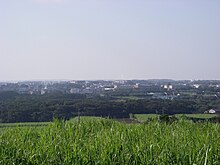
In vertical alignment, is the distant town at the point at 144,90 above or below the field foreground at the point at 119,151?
below

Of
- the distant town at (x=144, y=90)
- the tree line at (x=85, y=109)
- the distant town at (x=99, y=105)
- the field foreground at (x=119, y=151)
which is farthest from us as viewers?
the distant town at (x=144, y=90)

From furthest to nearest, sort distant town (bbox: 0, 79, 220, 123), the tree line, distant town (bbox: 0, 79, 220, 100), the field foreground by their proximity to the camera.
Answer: distant town (bbox: 0, 79, 220, 100) → distant town (bbox: 0, 79, 220, 123) → the tree line → the field foreground

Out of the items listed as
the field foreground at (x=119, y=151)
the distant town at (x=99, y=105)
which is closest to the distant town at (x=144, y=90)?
the distant town at (x=99, y=105)

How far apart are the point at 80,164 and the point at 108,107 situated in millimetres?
19649

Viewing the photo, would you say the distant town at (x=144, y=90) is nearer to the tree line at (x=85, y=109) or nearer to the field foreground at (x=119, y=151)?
the tree line at (x=85, y=109)

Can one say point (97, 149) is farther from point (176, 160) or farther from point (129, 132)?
point (129, 132)

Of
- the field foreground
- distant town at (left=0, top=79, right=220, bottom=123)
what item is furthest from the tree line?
the field foreground

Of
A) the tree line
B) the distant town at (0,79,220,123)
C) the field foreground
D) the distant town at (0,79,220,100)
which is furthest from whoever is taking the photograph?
the distant town at (0,79,220,100)

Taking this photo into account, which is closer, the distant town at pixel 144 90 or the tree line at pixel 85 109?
the tree line at pixel 85 109

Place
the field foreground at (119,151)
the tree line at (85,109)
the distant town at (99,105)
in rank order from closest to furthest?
the field foreground at (119,151)
the tree line at (85,109)
the distant town at (99,105)

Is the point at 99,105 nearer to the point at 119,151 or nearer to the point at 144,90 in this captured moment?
the point at 119,151

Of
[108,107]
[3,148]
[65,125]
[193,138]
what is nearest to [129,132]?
[193,138]

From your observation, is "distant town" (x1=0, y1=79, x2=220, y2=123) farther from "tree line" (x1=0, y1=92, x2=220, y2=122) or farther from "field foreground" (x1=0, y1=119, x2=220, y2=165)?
"field foreground" (x1=0, y1=119, x2=220, y2=165)

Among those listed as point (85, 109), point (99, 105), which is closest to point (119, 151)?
point (85, 109)
